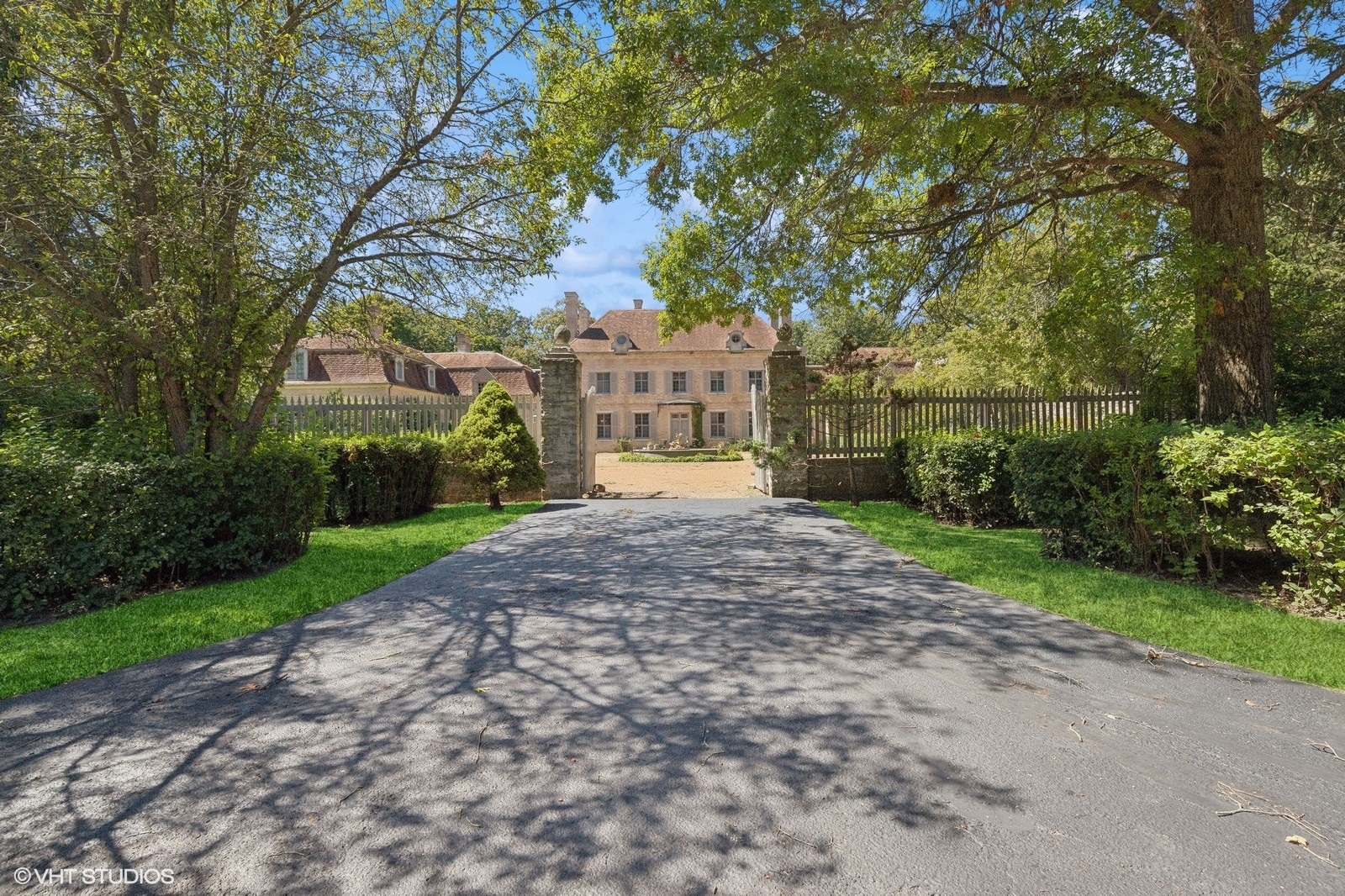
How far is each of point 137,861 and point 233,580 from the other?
185 inches

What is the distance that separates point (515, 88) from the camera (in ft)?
27.4

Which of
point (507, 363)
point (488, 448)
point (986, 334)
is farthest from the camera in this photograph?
point (507, 363)

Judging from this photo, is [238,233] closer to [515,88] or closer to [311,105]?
[311,105]

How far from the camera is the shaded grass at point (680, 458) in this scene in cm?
2894

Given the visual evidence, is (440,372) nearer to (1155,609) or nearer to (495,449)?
(495,449)

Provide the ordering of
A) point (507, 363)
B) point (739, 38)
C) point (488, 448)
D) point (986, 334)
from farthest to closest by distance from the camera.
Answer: point (507, 363) → point (986, 334) → point (488, 448) → point (739, 38)

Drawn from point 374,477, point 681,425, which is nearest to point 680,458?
point 681,425

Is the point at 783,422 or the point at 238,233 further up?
the point at 238,233

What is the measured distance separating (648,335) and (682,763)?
37816 mm

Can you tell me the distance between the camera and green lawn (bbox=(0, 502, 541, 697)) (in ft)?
13.3

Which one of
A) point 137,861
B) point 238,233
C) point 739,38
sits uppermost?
point 739,38

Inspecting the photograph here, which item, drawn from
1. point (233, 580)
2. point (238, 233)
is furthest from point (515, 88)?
point (233, 580)

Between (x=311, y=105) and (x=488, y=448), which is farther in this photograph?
(x=488, y=448)

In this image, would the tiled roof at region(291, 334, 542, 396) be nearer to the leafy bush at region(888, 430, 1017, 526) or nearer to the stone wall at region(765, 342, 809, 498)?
the stone wall at region(765, 342, 809, 498)
